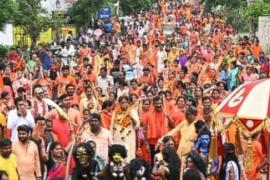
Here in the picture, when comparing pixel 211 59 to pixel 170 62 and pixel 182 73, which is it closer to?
pixel 170 62

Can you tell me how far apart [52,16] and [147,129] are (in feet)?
57.7

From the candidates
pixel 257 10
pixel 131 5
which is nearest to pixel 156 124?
pixel 257 10

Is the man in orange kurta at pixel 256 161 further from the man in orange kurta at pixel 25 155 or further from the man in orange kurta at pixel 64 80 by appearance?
the man in orange kurta at pixel 64 80

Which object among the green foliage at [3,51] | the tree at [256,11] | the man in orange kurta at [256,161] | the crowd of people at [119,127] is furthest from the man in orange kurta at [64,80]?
the tree at [256,11]

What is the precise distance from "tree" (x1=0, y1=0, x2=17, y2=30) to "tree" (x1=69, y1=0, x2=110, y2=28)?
35.6ft

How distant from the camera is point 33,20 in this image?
90.8 feet

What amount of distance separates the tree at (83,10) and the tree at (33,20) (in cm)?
612

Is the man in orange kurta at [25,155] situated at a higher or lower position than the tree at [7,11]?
lower

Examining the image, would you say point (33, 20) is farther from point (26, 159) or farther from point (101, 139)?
point (26, 159)

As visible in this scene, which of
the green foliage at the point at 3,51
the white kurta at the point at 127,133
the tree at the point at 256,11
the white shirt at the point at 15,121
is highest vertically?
the tree at the point at 256,11

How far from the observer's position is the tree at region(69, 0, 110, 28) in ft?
116

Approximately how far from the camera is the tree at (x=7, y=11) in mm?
23312

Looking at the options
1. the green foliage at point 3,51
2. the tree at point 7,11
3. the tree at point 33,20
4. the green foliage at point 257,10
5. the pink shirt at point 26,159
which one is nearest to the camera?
the pink shirt at point 26,159

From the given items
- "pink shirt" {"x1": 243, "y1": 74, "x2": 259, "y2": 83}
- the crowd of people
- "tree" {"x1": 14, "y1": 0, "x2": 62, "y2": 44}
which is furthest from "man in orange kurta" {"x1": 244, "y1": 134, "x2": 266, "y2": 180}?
"tree" {"x1": 14, "y1": 0, "x2": 62, "y2": 44}
